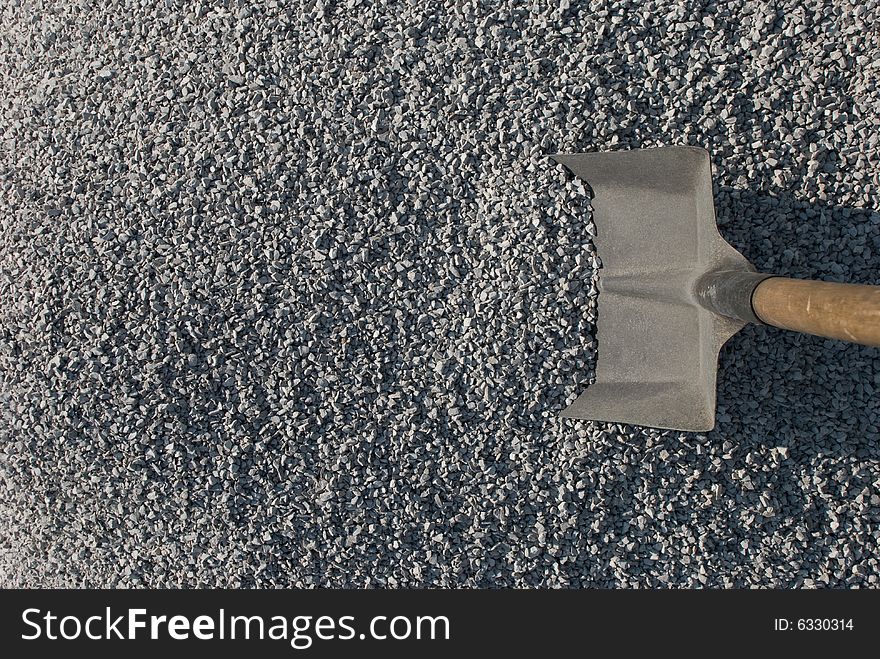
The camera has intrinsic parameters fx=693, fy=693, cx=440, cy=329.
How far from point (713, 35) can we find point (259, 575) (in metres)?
2.47

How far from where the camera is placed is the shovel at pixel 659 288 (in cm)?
204

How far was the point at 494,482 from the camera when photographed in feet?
7.87

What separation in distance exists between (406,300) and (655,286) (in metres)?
0.84

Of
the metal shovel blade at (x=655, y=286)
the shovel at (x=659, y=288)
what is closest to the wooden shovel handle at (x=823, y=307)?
the shovel at (x=659, y=288)

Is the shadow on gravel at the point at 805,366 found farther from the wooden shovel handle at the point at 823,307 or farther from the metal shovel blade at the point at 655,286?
the wooden shovel handle at the point at 823,307

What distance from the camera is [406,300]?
8.03 feet

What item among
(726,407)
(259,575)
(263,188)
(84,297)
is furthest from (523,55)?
(259,575)

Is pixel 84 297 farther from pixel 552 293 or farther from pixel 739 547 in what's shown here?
pixel 739 547

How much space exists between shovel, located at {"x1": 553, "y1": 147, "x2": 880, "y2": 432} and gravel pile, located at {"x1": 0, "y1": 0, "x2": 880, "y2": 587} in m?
0.11

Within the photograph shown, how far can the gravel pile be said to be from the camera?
2.33 metres

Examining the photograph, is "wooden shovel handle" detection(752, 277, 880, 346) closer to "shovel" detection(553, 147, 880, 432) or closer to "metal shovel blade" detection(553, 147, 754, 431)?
"shovel" detection(553, 147, 880, 432)

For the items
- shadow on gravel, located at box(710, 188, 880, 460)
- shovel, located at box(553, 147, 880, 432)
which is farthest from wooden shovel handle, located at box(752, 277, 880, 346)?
shadow on gravel, located at box(710, 188, 880, 460)

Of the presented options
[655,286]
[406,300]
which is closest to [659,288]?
[655,286]

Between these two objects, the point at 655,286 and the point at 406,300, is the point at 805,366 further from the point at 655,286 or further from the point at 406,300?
the point at 406,300
